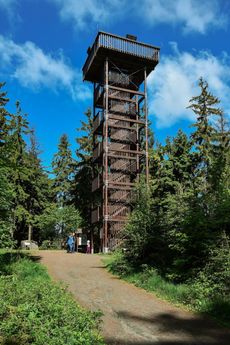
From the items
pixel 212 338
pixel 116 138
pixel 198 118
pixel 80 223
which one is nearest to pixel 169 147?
pixel 198 118

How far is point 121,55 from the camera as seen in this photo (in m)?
31.3

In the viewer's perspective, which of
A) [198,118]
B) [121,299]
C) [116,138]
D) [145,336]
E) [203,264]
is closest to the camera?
[145,336]

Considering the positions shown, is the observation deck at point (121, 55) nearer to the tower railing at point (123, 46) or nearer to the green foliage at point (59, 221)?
the tower railing at point (123, 46)

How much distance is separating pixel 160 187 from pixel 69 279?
21.8 metres

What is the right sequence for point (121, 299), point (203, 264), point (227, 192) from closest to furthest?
1. point (121, 299)
2. point (203, 264)
3. point (227, 192)

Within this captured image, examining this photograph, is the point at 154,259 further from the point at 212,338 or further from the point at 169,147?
the point at 169,147

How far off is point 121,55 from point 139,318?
2624 cm

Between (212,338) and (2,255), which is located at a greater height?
(2,255)

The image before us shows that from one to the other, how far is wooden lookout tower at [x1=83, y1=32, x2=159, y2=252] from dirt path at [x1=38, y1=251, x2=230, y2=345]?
15.9 m

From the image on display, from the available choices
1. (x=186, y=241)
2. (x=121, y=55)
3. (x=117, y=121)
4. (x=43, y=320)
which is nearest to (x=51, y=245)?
(x=117, y=121)

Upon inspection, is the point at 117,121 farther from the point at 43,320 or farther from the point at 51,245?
the point at 43,320

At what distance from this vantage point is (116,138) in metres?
30.9

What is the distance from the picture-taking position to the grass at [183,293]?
8656 millimetres

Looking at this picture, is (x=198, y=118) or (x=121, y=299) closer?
(x=121, y=299)
